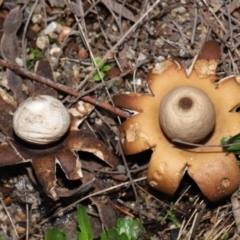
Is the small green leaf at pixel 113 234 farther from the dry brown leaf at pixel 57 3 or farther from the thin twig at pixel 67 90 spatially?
the dry brown leaf at pixel 57 3

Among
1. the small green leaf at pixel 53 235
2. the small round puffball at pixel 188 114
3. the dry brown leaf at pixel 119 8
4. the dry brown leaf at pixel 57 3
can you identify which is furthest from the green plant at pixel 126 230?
the dry brown leaf at pixel 57 3

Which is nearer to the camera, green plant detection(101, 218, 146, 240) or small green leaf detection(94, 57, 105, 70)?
green plant detection(101, 218, 146, 240)

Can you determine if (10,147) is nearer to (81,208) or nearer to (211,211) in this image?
(81,208)

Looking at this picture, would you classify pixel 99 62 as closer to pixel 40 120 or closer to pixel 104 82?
pixel 104 82

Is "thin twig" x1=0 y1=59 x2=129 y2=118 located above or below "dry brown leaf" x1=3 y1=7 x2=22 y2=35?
below

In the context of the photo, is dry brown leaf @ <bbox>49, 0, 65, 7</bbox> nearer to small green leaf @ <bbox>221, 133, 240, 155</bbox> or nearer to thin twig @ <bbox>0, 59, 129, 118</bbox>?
thin twig @ <bbox>0, 59, 129, 118</bbox>

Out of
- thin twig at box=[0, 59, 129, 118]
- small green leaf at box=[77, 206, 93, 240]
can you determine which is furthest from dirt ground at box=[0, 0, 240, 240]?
small green leaf at box=[77, 206, 93, 240]

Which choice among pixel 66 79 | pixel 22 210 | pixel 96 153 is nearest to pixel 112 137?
pixel 96 153
